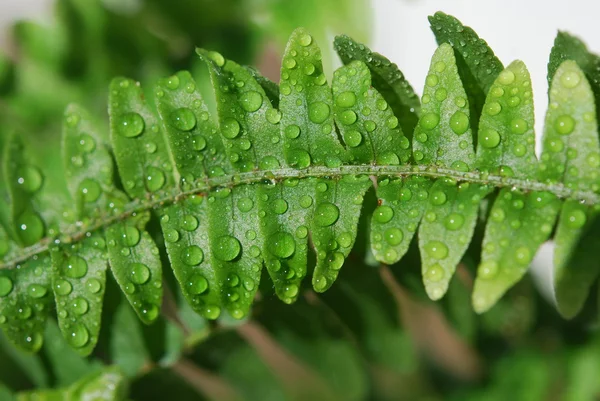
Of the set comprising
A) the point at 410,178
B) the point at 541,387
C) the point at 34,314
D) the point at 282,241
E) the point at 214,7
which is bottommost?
the point at 541,387

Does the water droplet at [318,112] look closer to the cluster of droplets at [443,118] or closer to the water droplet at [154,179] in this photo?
the cluster of droplets at [443,118]

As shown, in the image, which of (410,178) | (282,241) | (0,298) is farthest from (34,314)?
(410,178)

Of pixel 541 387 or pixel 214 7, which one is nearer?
pixel 541 387

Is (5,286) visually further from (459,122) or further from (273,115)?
(459,122)

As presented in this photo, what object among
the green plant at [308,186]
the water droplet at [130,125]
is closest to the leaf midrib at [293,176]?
the green plant at [308,186]

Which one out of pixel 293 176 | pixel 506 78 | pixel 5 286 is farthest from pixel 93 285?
pixel 506 78

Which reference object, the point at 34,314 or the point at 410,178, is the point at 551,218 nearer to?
the point at 410,178
